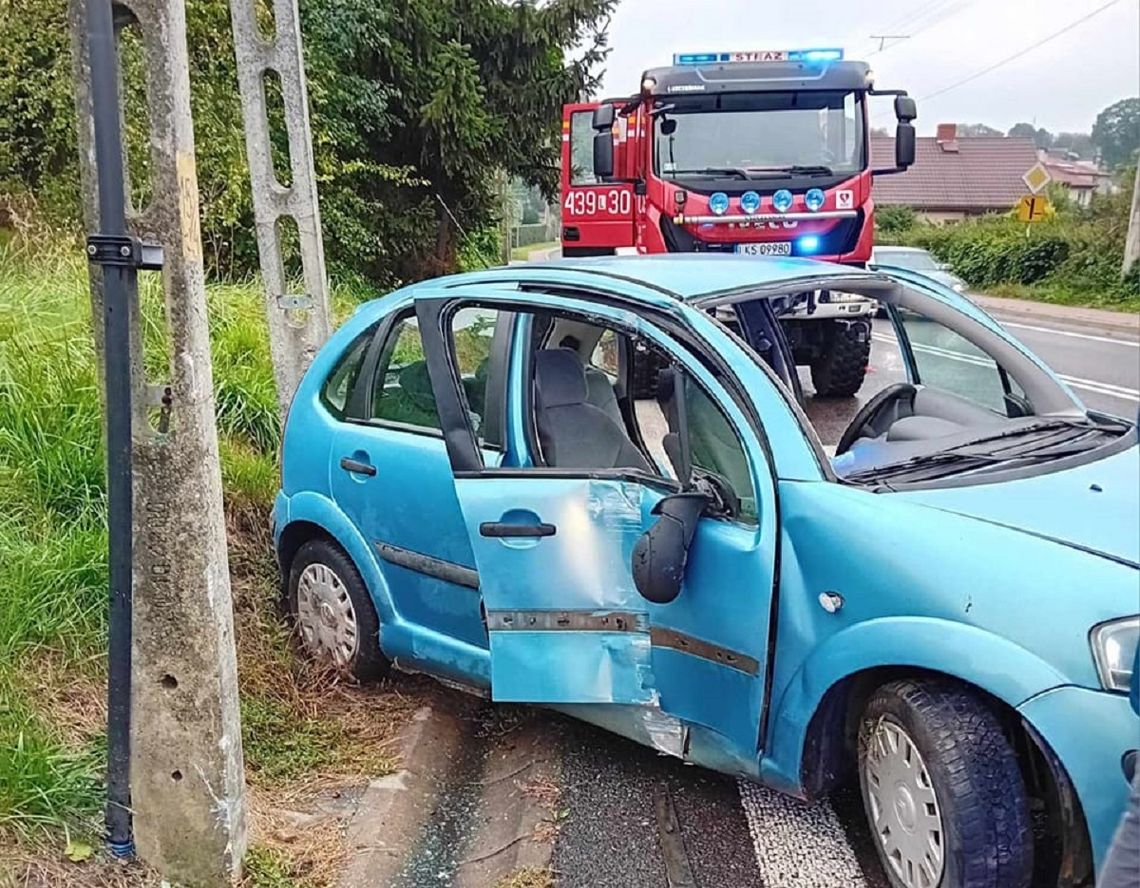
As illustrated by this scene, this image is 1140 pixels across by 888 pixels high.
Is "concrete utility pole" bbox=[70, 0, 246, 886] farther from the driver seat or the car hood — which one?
the car hood

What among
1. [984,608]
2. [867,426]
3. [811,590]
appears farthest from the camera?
[867,426]

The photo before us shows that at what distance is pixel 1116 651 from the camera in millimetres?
2367

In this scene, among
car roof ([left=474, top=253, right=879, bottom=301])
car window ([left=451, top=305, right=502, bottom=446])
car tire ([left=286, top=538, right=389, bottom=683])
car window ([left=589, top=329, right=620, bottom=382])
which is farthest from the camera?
car window ([left=589, top=329, right=620, bottom=382])

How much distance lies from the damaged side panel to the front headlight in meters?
1.30

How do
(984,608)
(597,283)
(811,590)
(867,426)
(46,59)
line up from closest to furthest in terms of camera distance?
1. (984,608)
2. (811,590)
3. (597,283)
4. (867,426)
5. (46,59)

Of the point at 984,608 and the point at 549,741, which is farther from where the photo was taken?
the point at 549,741

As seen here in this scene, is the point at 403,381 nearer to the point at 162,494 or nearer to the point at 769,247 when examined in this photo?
the point at 162,494

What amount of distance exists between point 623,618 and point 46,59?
952 centimetres

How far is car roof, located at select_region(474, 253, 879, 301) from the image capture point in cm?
352

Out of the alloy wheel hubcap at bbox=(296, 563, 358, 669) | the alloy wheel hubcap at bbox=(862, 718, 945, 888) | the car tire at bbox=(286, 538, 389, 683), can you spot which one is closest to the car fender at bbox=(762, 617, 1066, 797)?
the alloy wheel hubcap at bbox=(862, 718, 945, 888)

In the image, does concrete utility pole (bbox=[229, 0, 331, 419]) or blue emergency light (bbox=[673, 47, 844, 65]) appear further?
blue emergency light (bbox=[673, 47, 844, 65])

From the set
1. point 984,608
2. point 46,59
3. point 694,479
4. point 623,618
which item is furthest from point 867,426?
point 46,59

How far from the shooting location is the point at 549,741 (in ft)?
13.3

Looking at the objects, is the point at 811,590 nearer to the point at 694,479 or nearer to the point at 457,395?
the point at 694,479
